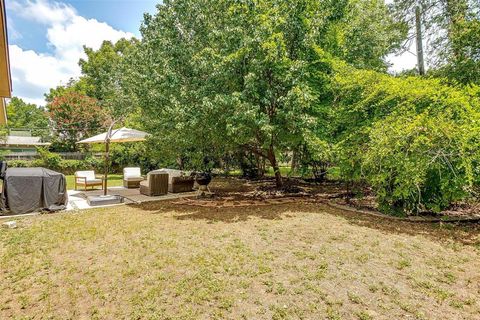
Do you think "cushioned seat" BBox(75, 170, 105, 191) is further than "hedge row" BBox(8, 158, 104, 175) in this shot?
No

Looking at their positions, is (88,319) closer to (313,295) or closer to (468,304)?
(313,295)

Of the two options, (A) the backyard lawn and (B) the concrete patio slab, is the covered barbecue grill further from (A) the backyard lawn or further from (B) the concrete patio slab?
(A) the backyard lawn

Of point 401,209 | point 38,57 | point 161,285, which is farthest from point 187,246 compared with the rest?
point 38,57

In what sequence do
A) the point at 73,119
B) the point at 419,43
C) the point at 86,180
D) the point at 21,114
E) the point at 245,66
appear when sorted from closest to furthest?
the point at 245,66 → the point at 86,180 → the point at 419,43 → the point at 73,119 → the point at 21,114

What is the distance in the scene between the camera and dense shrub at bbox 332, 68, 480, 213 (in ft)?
17.8

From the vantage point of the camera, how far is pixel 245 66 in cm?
760

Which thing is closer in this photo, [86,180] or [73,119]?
[86,180]

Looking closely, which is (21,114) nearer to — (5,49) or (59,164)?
(59,164)

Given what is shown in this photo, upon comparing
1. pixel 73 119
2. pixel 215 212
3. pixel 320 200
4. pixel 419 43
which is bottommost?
pixel 215 212

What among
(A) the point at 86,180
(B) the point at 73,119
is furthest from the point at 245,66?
(B) the point at 73,119

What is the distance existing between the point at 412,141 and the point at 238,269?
490cm

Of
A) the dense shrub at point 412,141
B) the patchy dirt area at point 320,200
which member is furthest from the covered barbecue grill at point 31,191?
the dense shrub at point 412,141

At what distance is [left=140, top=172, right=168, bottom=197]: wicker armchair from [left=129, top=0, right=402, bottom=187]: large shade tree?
5.18 ft

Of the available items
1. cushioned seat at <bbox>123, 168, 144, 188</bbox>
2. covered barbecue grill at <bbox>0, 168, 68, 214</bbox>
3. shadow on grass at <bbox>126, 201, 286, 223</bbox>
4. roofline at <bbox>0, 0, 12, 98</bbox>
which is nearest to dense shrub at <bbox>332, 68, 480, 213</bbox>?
shadow on grass at <bbox>126, 201, 286, 223</bbox>
